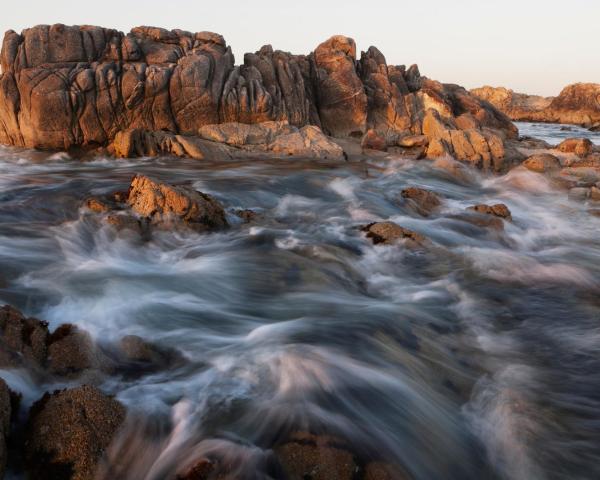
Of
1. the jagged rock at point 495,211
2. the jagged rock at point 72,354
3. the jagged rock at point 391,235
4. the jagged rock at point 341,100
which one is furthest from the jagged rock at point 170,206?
the jagged rock at point 341,100

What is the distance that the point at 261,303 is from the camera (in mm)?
7152

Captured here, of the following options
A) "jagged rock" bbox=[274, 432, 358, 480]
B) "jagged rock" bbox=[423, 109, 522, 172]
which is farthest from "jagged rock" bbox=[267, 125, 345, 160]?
"jagged rock" bbox=[274, 432, 358, 480]

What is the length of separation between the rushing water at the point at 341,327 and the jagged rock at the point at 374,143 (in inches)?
423

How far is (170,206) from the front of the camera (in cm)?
983

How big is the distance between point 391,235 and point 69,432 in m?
7.28

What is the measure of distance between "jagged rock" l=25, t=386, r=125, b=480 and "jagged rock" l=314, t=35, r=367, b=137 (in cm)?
2379

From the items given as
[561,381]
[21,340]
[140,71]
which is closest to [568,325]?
[561,381]

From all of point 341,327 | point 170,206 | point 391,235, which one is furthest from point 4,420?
point 391,235

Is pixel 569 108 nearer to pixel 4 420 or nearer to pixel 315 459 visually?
pixel 315 459

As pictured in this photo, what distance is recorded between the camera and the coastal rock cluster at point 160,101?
19.8 metres

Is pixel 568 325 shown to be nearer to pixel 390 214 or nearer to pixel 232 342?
pixel 232 342

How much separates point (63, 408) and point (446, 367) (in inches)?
151

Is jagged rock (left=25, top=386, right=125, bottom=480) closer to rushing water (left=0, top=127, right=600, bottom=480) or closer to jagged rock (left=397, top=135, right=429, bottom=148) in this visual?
rushing water (left=0, top=127, right=600, bottom=480)

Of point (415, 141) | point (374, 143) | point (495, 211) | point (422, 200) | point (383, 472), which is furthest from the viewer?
point (374, 143)
